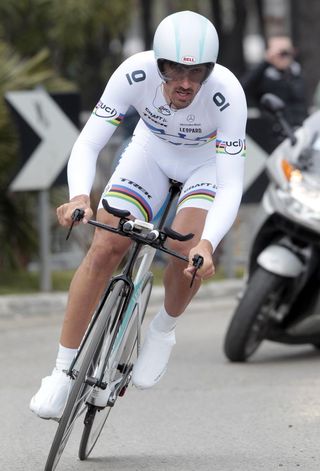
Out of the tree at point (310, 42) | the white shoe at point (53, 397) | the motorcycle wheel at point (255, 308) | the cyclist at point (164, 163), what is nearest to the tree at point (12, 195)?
the motorcycle wheel at point (255, 308)

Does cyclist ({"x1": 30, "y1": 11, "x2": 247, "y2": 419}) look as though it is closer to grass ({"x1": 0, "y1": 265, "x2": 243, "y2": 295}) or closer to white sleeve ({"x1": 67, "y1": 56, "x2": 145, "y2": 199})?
white sleeve ({"x1": 67, "y1": 56, "x2": 145, "y2": 199})

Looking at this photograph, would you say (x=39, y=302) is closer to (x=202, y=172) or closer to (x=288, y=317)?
(x=288, y=317)

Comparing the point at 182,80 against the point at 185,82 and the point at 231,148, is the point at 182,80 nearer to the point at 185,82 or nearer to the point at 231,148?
the point at 185,82

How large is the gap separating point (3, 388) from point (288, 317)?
1.82m

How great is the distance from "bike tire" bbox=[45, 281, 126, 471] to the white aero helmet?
95cm

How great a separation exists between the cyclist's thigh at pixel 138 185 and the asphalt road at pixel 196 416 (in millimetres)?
1076

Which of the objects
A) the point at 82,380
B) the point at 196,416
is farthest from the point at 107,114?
the point at 196,416

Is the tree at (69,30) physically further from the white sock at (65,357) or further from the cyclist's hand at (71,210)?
the cyclist's hand at (71,210)

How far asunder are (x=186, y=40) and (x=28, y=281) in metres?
7.62

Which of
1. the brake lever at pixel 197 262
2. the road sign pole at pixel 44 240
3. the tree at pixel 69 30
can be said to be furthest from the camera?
the tree at pixel 69 30

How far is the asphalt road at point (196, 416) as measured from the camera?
22.4ft

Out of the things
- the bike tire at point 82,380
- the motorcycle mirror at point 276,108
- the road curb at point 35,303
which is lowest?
the road curb at point 35,303

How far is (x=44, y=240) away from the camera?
43.1ft

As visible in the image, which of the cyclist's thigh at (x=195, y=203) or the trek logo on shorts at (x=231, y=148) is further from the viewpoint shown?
the cyclist's thigh at (x=195, y=203)
